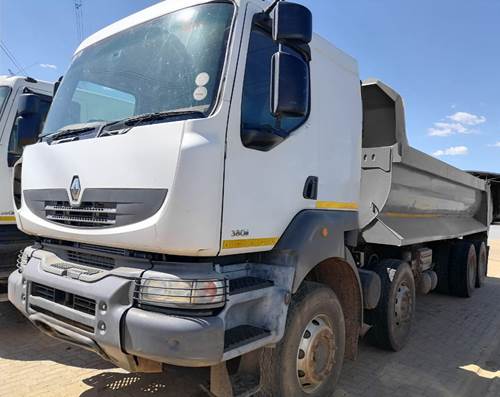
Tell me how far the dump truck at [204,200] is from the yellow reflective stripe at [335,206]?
0.02m

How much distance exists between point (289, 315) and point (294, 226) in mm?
611

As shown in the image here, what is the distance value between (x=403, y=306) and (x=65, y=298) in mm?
3660

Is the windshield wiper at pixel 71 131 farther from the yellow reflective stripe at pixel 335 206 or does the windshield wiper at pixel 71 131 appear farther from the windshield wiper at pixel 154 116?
the yellow reflective stripe at pixel 335 206

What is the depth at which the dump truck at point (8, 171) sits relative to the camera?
4.68 metres

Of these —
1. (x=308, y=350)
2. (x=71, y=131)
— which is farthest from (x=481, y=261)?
(x=71, y=131)

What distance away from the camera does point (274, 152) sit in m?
2.84

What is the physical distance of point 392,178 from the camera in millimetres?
4461

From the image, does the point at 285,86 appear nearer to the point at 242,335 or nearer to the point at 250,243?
the point at 250,243

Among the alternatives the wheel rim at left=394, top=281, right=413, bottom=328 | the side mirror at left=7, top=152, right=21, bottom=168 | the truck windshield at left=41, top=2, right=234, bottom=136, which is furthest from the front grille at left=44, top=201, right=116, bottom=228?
the wheel rim at left=394, top=281, right=413, bottom=328

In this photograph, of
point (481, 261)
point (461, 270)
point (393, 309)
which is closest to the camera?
point (393, 309)

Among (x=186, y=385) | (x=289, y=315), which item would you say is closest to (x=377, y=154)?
(x=289, y=315)

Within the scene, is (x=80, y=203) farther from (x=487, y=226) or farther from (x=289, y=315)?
(x=487, y=226)

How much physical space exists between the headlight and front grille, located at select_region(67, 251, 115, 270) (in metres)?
0.49

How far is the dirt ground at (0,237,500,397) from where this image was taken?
3.58m
